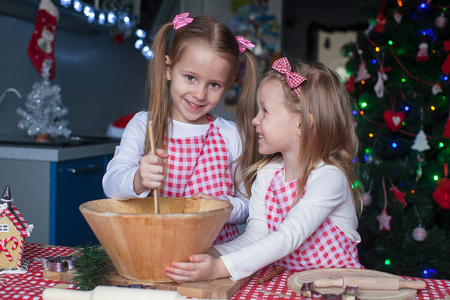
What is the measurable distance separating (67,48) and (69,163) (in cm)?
106

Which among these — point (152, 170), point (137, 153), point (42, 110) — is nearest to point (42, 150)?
point (42, 110)

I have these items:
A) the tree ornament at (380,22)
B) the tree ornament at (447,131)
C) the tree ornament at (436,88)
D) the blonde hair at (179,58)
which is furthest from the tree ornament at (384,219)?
the blonde hair at (179,58)

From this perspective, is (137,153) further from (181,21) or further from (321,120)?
(321,120)

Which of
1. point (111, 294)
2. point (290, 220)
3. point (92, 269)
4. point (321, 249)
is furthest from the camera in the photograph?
point (321, 249)

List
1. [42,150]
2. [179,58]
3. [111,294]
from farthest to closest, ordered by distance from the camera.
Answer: [42,150] → [179,58] → [111,294]

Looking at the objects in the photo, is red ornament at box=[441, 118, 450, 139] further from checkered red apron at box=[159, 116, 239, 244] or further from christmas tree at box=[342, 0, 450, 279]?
checkered red apron at box=[159, 116, 239, 244]

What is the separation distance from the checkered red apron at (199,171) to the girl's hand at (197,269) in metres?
0.48

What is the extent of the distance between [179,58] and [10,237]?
0.59 metres

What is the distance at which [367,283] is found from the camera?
2.90 ft

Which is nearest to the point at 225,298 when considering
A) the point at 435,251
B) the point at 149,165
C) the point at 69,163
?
the point at 149,165

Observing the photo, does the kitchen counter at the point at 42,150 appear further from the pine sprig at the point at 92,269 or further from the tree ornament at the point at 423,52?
the tree ornament at the point at 423,52

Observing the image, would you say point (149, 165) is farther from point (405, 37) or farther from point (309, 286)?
point (405, 37)

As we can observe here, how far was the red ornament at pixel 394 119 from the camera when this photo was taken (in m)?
2.35

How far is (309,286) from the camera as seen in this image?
870 mm
